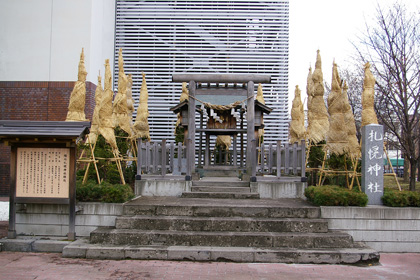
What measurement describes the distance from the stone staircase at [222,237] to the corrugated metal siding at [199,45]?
1103cm

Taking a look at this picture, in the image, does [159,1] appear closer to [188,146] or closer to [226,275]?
[188,146]

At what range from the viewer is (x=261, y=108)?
1161 cm

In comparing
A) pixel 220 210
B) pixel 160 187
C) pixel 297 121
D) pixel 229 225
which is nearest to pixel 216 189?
pixel 160 187

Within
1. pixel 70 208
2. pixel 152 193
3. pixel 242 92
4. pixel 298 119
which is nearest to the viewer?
pixel 70 208

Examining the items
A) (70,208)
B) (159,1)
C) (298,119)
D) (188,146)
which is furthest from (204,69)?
(70,208)

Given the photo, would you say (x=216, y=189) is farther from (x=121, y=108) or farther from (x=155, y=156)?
(x=121, y=108)

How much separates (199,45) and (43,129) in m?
12.4

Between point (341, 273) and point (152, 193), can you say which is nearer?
point (341, 273)

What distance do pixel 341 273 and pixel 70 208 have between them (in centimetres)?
524

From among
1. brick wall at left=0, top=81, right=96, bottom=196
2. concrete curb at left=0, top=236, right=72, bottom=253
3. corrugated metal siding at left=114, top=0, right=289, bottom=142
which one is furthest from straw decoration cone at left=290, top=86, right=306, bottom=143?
concrete curb at left=0, top=236, right=72, bottom=253

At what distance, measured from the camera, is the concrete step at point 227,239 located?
267 inches

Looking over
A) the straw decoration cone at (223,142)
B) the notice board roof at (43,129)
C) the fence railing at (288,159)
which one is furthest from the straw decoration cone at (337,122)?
the notice board roof at (43,129)

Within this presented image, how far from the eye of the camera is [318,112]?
1377 cm

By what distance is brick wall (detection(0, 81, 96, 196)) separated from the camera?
49.1 ft
